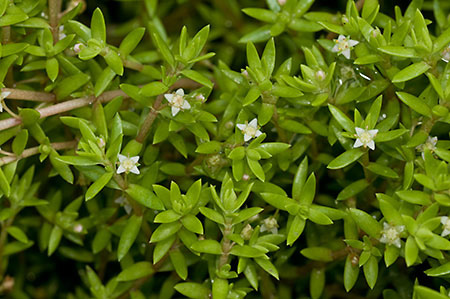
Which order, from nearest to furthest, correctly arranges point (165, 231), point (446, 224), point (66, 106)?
point (446, 224) → point (165, 231) → point (66, 106)

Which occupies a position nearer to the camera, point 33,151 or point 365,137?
point 365,137

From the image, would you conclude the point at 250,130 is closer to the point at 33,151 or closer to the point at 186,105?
the point at 186,105

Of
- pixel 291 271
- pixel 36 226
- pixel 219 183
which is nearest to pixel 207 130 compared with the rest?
pixel 219 183

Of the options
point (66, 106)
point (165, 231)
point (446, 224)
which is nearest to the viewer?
point (446, 224)

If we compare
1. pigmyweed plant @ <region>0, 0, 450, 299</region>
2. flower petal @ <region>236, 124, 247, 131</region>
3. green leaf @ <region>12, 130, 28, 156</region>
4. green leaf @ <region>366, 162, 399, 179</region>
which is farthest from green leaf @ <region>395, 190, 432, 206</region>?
green leaf @ <region>12, 130, 28, 156</region>

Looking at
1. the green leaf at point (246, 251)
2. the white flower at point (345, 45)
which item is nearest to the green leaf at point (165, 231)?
the green leaf at point (246, 251)

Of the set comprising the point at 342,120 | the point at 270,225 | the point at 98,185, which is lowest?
the point at 270,225

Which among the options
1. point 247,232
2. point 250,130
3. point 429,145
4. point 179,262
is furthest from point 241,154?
point 429,145
